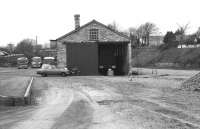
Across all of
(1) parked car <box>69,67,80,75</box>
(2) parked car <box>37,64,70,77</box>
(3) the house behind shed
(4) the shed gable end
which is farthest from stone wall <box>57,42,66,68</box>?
(2) parked car <box>37,64,70,77</box>

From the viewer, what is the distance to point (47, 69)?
40.6m

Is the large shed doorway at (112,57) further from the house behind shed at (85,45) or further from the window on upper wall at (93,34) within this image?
the window on upper wall at (93,34)

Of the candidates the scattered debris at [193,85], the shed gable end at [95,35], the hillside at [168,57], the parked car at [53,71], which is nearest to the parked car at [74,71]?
the parked car at [53,71]

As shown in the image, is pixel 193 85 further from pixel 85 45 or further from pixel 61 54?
pixel 61 54

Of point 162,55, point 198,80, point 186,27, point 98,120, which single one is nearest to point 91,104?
point 98,120

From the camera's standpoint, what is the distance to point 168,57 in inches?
2844

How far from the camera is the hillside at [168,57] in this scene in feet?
197

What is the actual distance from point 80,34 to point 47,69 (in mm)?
7038

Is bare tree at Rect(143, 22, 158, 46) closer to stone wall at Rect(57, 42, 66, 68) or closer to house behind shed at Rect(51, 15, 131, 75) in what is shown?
house behind shed at Rect(51, 15, 131, 75)

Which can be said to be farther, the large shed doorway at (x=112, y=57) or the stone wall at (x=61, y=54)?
the large shed doorway at (x=112, y=57)

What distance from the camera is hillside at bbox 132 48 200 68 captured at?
60094 millimetres

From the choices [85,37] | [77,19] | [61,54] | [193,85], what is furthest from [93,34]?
[193,85]

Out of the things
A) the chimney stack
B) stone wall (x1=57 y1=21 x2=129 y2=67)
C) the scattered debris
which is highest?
the chimney stack

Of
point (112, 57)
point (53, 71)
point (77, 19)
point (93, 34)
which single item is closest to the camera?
point (53, 71)
